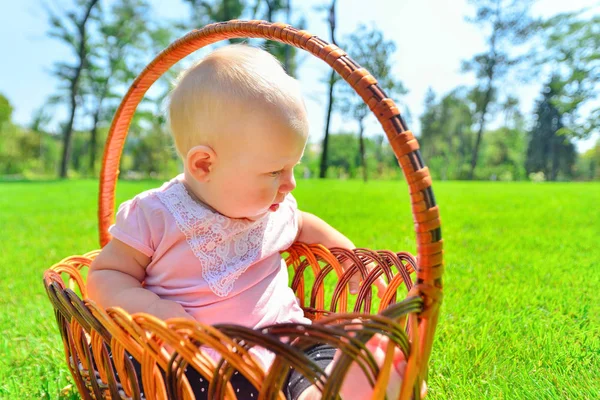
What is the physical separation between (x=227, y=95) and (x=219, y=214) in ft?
0.93

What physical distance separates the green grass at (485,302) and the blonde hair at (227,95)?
719mm

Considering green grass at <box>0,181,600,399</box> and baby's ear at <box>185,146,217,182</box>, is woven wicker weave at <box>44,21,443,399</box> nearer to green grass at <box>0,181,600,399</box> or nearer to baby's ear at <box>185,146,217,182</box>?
baby's ear at <box>185,146,217,182</box>

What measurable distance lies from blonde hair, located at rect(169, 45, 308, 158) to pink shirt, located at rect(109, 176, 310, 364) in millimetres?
156

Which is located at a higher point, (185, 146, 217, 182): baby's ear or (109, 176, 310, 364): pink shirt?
(185, 146, 217, 182): baby's ear

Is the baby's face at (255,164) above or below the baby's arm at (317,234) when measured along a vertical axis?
above

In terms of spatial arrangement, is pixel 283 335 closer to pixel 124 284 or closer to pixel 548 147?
pixel 124 284

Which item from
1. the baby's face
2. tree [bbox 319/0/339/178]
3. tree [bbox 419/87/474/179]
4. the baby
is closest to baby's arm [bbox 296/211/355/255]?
the baby

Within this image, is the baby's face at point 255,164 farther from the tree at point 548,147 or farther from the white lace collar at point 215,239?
the tree at point 548,147

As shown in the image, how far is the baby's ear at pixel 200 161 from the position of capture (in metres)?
1.01

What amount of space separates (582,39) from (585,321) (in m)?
14.1

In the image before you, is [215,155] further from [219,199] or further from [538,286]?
[538,286]

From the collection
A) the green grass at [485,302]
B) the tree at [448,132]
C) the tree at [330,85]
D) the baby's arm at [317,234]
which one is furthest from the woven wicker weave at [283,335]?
the tree at [448,132]

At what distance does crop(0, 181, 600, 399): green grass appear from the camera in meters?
1.17

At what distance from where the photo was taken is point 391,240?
284cm
